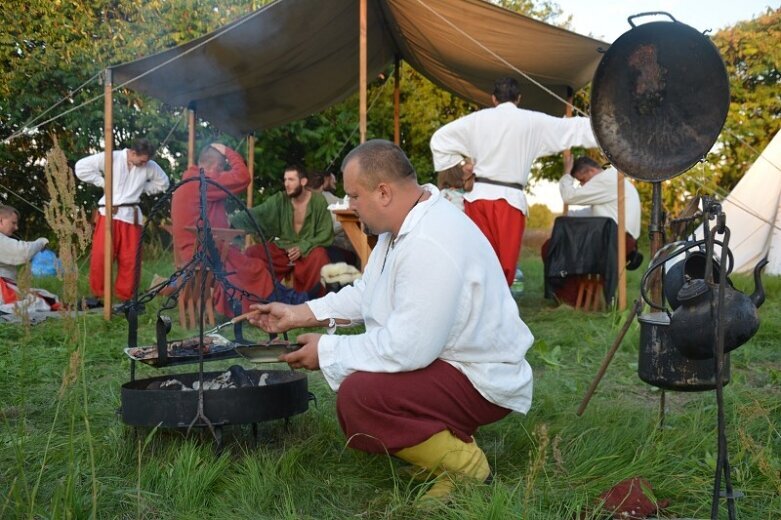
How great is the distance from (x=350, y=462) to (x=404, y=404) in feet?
1.67

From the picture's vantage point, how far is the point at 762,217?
920cm

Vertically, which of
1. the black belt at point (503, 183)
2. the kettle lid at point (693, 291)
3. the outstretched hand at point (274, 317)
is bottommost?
the outstretched hand at point (274, 317)

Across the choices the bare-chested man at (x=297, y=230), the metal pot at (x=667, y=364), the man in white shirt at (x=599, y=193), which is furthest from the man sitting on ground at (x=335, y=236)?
the metal pot at (x=667, y=364)

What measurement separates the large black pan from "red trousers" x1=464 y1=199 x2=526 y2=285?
2590 mm

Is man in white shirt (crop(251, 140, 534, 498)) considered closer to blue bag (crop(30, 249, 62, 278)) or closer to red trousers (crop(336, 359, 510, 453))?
red trousers (crop(336, 359, 510, 453))

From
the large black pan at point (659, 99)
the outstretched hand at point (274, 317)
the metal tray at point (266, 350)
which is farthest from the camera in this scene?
the large black pan at point (659, 99)

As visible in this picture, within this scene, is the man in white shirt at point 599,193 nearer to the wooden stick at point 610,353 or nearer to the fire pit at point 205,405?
the wooden stick at point 610,353

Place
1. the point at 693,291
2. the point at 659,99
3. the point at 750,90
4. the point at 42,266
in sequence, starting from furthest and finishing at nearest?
1. the point at 750,90
2. the point at 42,266
3. the point at 659,99
4. the point at 693,291

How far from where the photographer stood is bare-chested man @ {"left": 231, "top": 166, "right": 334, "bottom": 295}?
6844 millimetres

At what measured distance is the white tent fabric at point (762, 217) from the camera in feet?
30.2

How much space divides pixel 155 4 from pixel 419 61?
591cm

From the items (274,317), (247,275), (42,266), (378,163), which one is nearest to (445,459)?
(274,317)

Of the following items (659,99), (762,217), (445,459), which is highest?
(659,99)

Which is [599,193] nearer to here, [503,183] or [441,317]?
[503,183]
